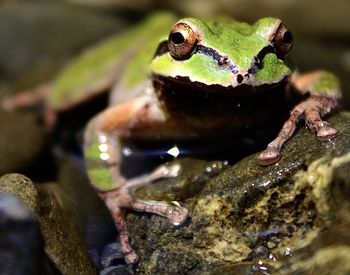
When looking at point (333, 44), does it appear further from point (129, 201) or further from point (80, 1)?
point (129, 201)

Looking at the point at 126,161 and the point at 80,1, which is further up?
the point at 80,1

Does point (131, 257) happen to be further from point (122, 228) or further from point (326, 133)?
point (326, 133)

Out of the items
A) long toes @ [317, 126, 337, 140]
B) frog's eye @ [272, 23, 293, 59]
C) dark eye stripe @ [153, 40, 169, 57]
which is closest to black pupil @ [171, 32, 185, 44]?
dark eye stripe @ [153, 40, 169, 57]

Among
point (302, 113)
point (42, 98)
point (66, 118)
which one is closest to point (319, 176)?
point (302, 113)

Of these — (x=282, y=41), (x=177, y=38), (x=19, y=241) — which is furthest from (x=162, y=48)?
(x=19, y=241)

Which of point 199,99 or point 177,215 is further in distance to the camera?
point 199,99

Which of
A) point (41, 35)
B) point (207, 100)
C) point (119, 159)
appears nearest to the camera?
point (207, 100)

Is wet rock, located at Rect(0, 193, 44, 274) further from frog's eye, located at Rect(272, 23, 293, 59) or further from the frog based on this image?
frog's eye, located at Rect(272, 23, 293, 59)
